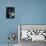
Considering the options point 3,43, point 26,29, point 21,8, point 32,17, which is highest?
point 21,8

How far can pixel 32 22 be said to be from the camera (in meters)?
3.92

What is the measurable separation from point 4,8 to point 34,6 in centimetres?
83

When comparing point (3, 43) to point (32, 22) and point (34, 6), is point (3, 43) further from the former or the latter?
point (34, 6)

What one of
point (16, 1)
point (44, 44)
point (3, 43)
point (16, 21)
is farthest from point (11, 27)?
point (44, 44)

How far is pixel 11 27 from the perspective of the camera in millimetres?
3930

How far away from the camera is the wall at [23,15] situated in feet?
12.9

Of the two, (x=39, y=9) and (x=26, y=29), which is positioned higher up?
(x=39, y=9)

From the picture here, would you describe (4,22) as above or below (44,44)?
above

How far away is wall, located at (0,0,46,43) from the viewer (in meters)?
3.92

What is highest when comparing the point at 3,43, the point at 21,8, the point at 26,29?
the point at 21,8

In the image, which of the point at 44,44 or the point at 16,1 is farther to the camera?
the point at 16,1

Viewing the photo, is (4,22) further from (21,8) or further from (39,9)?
(39,9)

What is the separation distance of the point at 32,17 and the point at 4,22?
0.78m

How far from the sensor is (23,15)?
393cm
